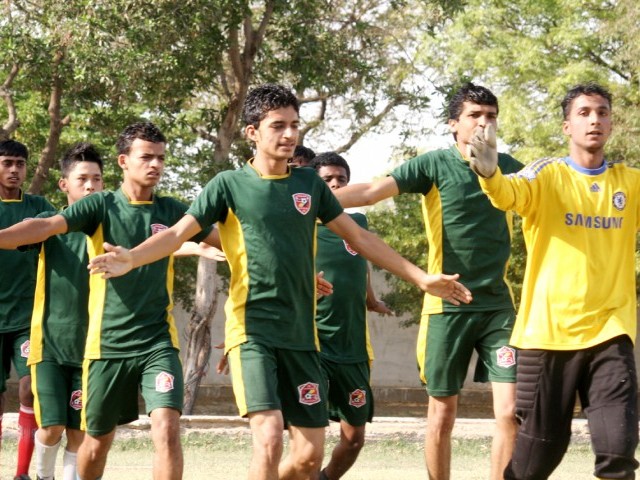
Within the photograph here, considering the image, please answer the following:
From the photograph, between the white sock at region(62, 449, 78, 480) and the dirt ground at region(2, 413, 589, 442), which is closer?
the white sock at region(62, 449, 78, 480)

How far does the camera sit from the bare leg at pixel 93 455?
8031 mm

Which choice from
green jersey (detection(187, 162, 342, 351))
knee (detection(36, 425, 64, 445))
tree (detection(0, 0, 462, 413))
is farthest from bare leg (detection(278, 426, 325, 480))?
tree (detection(0, 0, 462, 413))

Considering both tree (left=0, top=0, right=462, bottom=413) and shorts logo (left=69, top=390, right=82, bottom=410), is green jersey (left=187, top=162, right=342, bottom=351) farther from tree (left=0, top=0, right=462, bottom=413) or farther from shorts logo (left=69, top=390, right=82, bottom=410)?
tree (left=0, top=0, right=462, bottom=413)

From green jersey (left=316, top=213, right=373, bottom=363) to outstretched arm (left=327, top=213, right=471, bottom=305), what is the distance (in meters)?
1.88

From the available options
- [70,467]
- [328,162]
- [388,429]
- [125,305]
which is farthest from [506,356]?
[388,429]

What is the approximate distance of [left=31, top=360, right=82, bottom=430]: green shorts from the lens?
8.80 m

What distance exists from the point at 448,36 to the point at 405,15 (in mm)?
3594

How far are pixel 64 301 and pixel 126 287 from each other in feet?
3.63

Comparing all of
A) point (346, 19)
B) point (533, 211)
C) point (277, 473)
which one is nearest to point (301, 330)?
point (277, 473)

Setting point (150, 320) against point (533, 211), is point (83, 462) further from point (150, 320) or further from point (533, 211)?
point (533, 211)

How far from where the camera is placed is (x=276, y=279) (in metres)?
7.11

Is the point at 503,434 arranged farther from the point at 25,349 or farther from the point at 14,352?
the point at 14,352

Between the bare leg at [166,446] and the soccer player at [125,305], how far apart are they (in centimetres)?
19

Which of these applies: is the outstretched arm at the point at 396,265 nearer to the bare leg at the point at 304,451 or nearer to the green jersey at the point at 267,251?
the green jersey at the point at 267,251
